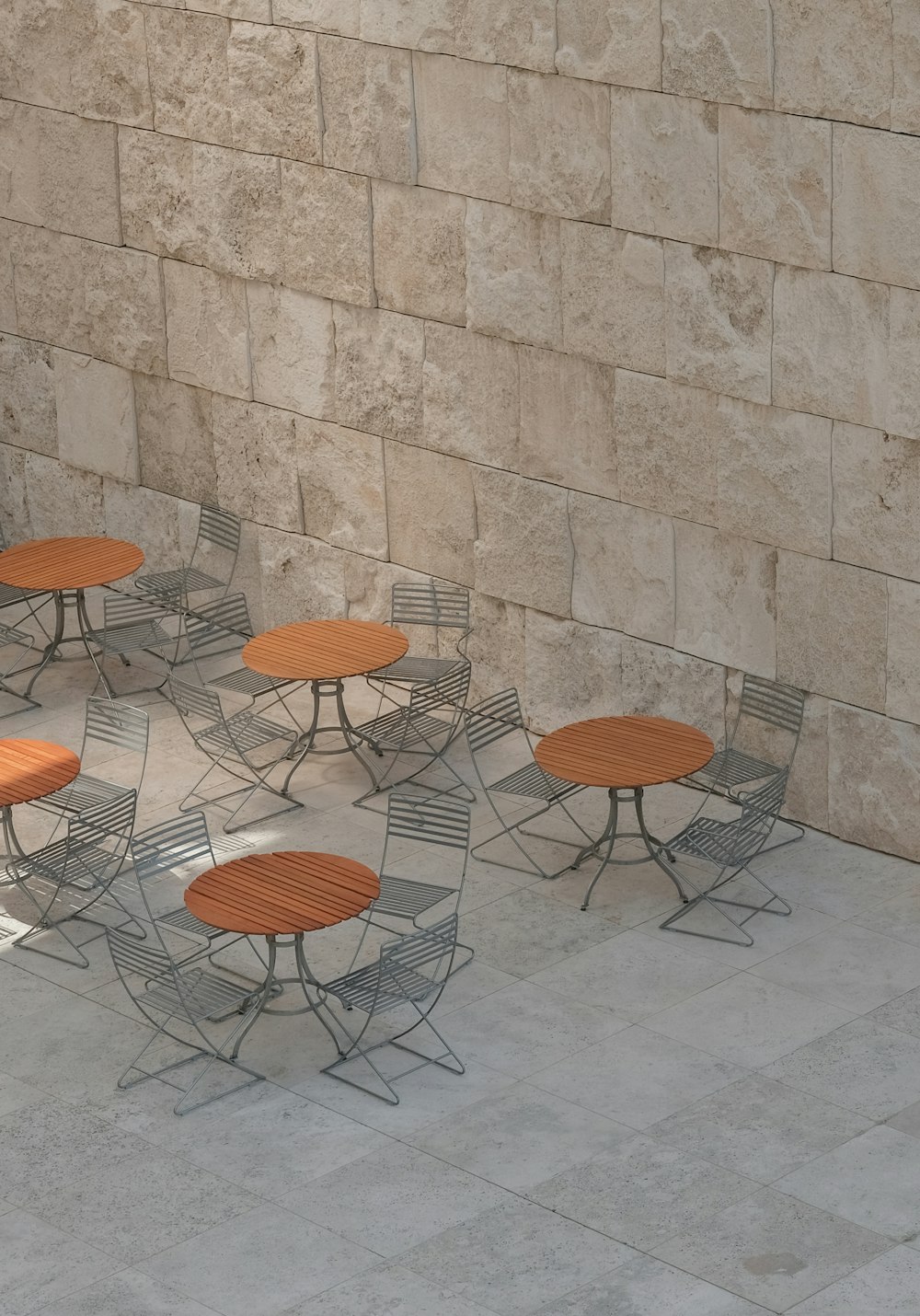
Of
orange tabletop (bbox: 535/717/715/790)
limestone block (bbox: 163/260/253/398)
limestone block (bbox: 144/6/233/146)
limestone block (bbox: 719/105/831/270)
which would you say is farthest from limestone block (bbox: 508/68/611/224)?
orange tabletop (bbox: 535/717/715/790)

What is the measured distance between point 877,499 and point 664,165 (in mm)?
2032

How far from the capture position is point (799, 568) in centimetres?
1053

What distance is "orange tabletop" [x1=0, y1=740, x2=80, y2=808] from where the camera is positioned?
10255 mm

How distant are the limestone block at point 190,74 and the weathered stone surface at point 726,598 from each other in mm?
4070

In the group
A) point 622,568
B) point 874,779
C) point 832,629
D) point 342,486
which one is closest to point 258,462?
point 342,486

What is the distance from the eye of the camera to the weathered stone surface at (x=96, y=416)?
46.1 feet

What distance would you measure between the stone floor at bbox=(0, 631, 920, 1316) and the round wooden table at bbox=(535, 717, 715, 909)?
26 cm

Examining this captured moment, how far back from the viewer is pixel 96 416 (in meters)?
14.3

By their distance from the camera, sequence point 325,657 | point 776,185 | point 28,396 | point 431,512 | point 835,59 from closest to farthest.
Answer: point 835,59 < point 776,185 < point 325,657 < point 431,512 < point 28,396

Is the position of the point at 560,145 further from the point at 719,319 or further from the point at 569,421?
the point at 569,421

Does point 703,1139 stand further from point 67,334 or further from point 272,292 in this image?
point 67,334

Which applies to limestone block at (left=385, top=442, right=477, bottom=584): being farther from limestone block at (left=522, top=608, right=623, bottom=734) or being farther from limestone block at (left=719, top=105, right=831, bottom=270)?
limestone block at (left=719, top=105, right=831, bottom=270)

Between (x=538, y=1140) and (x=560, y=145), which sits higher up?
(x=560, y=145)

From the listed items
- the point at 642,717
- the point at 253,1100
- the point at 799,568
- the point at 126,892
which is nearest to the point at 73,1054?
the point at 253,1100
